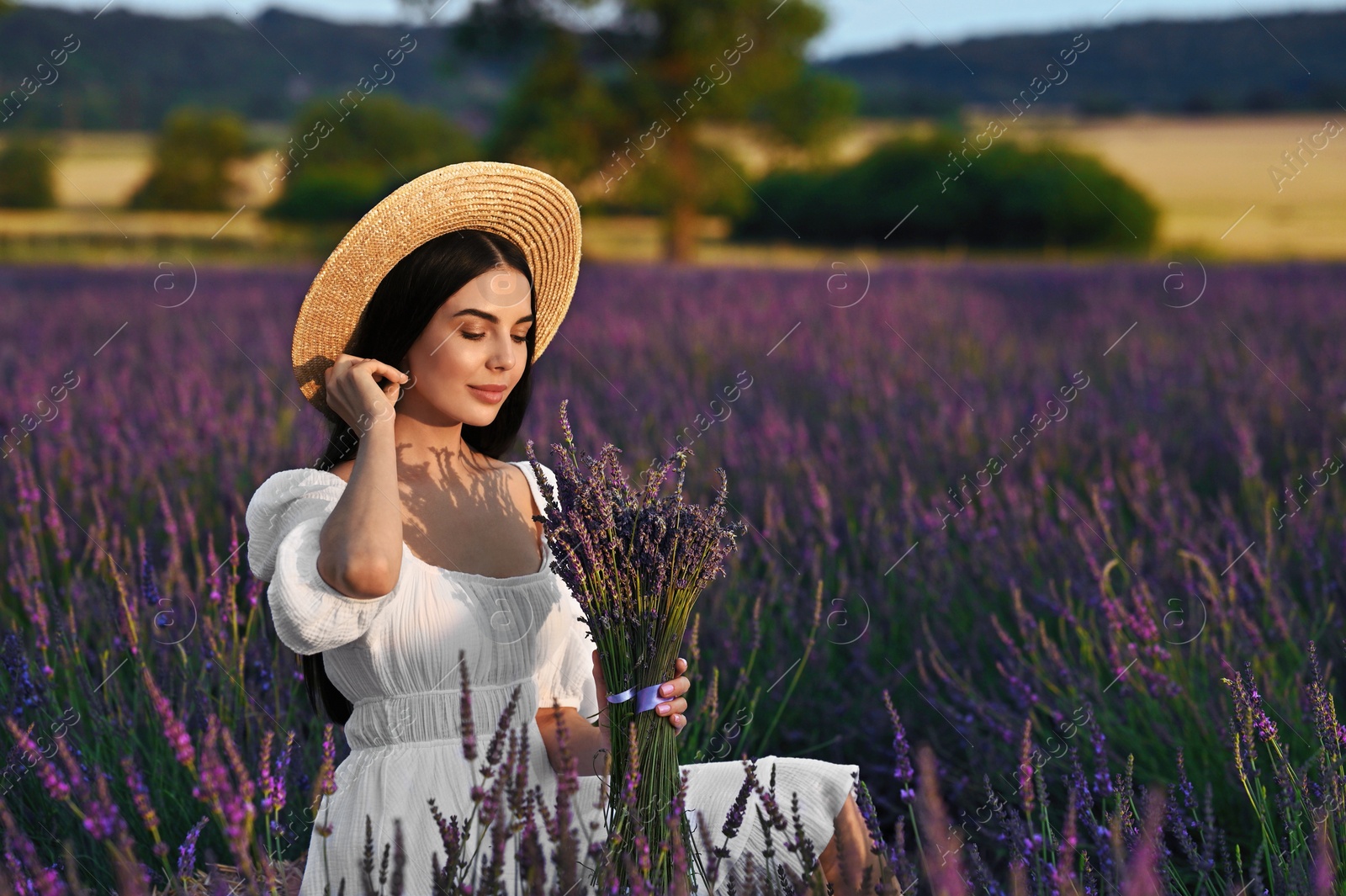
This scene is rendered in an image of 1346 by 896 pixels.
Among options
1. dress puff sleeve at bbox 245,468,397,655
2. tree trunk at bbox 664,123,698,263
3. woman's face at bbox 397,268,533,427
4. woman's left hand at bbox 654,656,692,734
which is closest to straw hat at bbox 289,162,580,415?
woman's face at bbox 397,268,533,427

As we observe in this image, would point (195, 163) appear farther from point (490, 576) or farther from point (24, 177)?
point (490, 576)

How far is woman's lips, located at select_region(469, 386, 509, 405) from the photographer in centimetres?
174

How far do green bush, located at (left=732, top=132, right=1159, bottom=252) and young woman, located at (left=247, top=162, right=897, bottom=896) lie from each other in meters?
31.2

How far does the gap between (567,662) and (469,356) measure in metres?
0.47

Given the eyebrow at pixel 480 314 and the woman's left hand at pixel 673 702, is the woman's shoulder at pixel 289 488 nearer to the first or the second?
the eyebrow at pixel 480 314

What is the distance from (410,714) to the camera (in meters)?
1.61

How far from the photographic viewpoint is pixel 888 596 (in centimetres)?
299

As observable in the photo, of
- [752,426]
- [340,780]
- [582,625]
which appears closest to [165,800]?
[340,780]

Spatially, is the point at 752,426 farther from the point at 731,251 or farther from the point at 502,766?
the point at 731,251

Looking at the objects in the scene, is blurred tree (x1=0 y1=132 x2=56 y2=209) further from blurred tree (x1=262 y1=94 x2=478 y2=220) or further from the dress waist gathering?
the dress waist gathering

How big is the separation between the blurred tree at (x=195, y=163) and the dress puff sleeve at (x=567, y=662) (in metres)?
41.9

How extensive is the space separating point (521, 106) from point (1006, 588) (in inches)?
935

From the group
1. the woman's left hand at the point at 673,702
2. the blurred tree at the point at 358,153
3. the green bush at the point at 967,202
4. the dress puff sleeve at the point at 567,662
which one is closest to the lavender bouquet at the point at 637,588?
the woman's left hand at the point at 673,702

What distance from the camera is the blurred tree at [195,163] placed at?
41531mm
